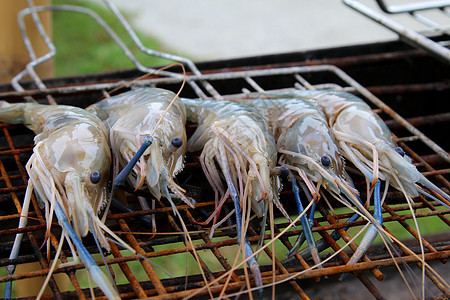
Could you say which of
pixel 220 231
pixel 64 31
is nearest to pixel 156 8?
pixel 64 31

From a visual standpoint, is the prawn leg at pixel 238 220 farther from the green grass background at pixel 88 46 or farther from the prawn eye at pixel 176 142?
the green grass background at pixel 88 46

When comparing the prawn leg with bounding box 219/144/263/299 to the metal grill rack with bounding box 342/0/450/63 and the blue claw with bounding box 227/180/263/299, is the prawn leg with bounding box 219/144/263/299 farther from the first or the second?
the metal grill rack with bounding box 342/0/450/63

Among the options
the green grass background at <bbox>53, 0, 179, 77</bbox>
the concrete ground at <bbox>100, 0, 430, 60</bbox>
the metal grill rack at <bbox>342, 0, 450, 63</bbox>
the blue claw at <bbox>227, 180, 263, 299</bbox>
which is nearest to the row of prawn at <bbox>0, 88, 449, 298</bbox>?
the blue claw at <bbox>227, 180, 263, 299</bbox>

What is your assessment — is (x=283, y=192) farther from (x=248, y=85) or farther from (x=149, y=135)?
(x=248, y=85)

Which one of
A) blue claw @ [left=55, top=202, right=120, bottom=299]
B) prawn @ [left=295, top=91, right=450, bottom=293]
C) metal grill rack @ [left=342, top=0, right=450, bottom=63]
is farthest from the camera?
metal grill rack @ [left=342, top=0, right=450, bottom=63]

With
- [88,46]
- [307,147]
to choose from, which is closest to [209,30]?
[88,46]

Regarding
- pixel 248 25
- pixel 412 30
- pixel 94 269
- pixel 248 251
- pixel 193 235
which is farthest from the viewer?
pixel 248 25

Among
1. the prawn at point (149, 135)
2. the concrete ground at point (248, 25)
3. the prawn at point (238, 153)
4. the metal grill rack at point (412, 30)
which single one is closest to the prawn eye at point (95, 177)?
the prawn at point (149, 135)
